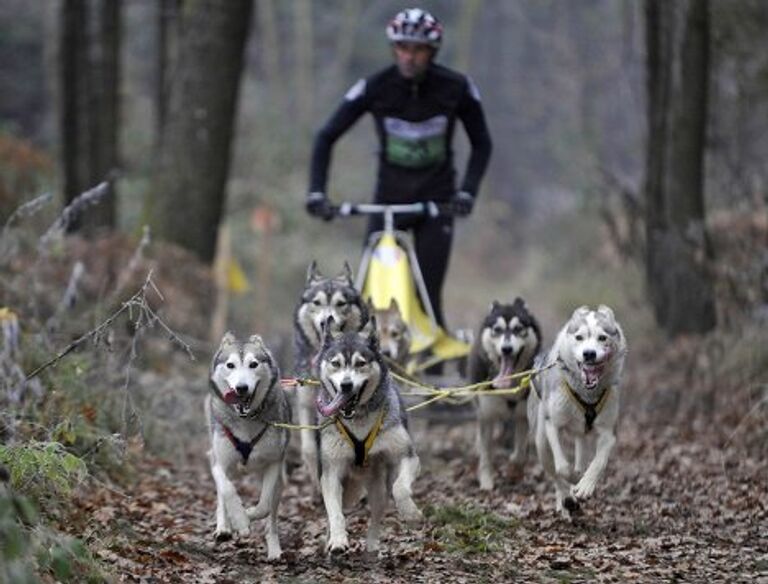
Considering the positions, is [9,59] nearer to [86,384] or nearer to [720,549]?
[86,384]

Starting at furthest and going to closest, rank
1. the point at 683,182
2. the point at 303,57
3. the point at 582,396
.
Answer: the point at 303,57
the point at 683,182
the point at 582,396

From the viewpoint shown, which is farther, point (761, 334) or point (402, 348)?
point (761, 334)

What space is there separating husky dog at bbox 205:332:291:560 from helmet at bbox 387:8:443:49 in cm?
307

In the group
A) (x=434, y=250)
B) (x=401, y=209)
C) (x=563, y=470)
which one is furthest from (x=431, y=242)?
(x=563, y=470)

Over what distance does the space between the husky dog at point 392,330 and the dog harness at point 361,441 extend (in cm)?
233

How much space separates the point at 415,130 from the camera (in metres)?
9.42

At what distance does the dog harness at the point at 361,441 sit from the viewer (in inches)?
252

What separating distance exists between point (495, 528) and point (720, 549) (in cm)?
117

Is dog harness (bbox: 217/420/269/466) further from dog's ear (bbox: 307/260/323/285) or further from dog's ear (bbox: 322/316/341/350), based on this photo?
dog's ear (bbox: 307/260/323/285)

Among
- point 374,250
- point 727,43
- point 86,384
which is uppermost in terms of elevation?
point 727,43

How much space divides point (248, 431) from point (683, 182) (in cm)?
850

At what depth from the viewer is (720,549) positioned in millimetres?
6535

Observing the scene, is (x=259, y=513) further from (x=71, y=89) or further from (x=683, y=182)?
(x=71, y=89)

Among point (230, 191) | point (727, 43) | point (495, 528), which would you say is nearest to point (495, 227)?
point (230, 191)
